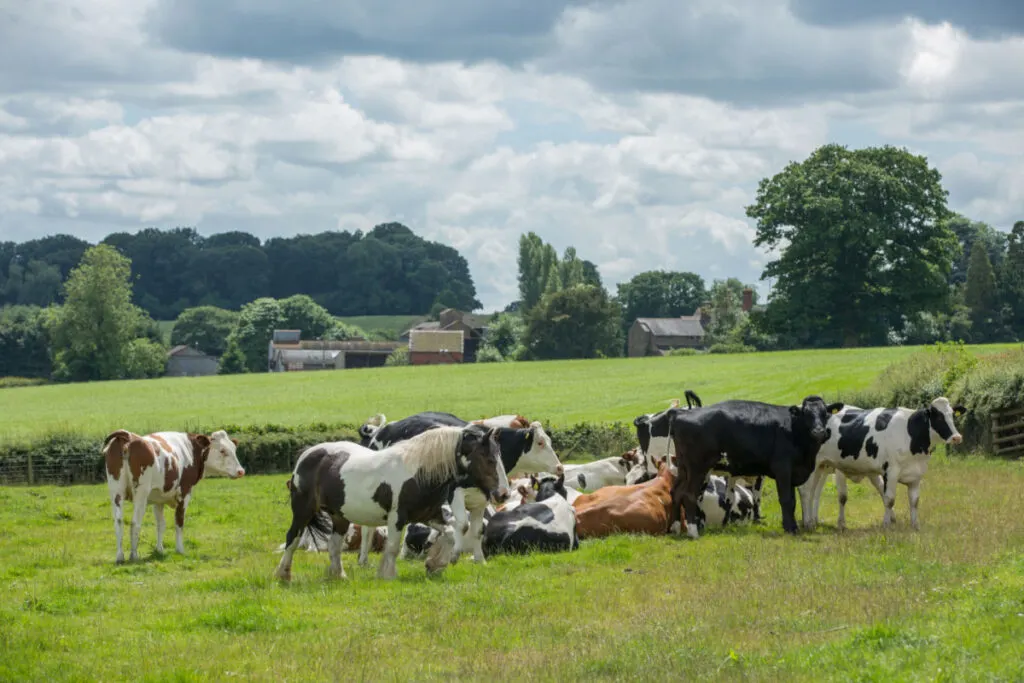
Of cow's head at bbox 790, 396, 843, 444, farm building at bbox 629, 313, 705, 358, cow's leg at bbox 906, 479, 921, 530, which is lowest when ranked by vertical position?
cow's leg at bbox 906, 479, 921, 530

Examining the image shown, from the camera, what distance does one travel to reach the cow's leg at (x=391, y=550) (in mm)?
15094

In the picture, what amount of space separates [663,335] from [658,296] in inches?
800

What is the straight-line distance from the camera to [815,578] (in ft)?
46.1

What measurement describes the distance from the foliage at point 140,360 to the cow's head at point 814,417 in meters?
100.0

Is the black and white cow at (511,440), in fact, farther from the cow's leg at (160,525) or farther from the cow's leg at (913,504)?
A: the cow's leg at (913,504)

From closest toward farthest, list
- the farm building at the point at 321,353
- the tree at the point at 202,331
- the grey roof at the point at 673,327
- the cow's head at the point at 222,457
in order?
the cow's head at the point at 222,457, the farm building at the point at 321,353, the grey roof at the point at 673,327, the tree at the point at 202,331

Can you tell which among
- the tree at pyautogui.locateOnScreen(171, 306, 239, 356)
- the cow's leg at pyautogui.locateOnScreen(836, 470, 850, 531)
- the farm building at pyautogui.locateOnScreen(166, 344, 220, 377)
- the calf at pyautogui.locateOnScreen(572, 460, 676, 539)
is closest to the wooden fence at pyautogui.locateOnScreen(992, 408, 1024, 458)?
the cow's leg at pyautogui.locateOnScreen(836, 470, 850, 531)

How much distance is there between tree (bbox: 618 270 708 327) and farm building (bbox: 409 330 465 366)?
1659 inches

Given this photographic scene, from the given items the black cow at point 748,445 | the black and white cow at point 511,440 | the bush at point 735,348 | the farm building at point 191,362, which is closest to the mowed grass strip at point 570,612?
the black cow at point 748,445

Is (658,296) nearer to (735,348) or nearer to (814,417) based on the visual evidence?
(735,348)

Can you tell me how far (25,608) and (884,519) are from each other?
40.5ft

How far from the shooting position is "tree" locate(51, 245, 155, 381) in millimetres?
110250

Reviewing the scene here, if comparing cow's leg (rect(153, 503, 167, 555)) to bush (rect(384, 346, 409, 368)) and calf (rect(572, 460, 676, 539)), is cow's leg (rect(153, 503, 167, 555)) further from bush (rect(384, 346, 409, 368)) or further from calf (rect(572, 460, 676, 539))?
bush (rect(384, 346, 409, 368))

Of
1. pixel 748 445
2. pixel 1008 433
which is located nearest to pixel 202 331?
pixel 1008 433
